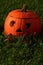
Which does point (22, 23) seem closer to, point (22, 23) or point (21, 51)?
point (22, 23)

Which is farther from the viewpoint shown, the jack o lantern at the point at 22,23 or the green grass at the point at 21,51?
the jack o lantern at the point at 22,23

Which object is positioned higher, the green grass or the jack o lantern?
the jack o lantern

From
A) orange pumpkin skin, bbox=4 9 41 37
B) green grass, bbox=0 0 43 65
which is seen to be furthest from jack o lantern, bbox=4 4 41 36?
green grass, bbox=0 0 43 65

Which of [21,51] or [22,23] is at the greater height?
[22,23]

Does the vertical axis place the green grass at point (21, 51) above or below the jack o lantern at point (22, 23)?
below

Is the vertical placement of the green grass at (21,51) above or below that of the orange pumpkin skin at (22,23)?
below

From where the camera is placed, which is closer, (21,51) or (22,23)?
(21,51)

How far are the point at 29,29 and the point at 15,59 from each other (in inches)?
32.8

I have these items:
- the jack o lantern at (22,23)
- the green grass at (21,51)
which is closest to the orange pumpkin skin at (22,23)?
the jack o lantern at (22,23)

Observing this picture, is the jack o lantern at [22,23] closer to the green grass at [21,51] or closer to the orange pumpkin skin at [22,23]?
the orange pumpkin skin at [22,23]

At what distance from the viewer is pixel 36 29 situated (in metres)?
5.08

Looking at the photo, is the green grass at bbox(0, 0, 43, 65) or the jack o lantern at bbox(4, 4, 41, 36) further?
the jack o lantern at bbox(4, 4, 41, 36)

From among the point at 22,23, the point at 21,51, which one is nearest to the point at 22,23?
the point at 22,23

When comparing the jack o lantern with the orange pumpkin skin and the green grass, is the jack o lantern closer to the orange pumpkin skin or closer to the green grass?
the orange pumpkin skin
